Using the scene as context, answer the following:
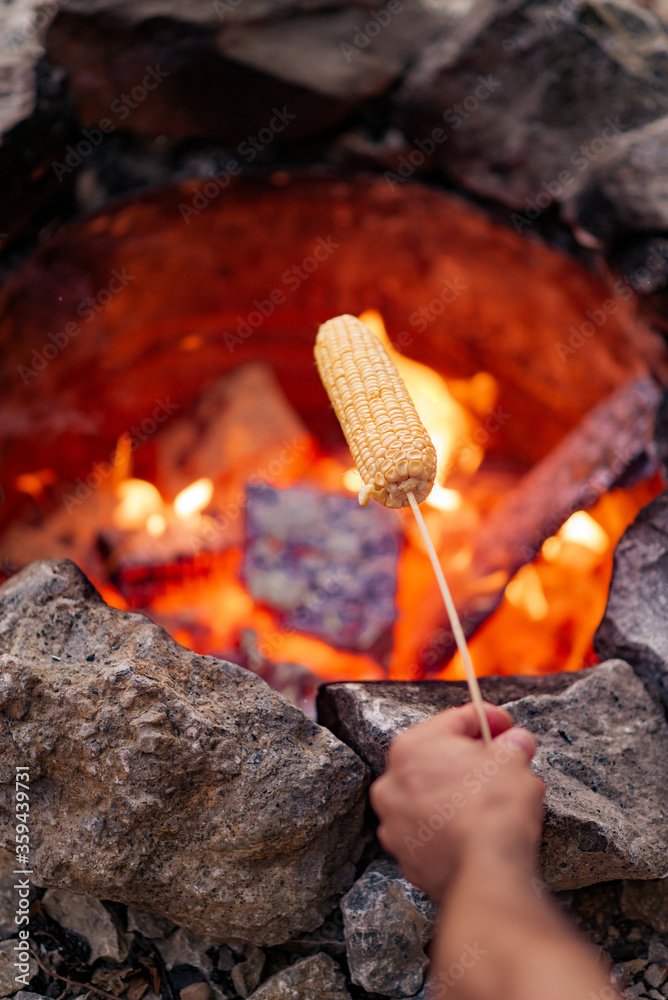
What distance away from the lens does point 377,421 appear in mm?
1517

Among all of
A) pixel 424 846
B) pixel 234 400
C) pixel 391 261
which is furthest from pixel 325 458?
pixel 424 846

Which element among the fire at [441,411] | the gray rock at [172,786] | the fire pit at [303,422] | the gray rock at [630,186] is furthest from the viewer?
the fire at [441,411]

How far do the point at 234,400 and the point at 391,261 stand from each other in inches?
38.3

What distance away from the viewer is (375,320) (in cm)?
299

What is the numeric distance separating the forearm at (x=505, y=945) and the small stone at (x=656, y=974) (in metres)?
0.61

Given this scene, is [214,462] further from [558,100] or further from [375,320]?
[558,100]

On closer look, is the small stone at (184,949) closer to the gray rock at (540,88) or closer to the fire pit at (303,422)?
the fire pit at (303,422)

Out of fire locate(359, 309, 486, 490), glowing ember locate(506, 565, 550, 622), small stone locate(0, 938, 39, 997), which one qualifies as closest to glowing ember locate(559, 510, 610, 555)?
glowing ember locate(506, 565, 550, 622)

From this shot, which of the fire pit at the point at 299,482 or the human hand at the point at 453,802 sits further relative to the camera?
the fire pit at the point at 299,482

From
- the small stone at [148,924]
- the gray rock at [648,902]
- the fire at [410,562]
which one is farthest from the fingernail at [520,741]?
the fire at [410,562]

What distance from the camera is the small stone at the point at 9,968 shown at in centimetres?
140

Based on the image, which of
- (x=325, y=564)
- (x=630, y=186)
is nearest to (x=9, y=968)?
(x=325, y=564)

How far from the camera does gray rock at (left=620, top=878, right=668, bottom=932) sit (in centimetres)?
149

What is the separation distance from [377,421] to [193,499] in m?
1.51
